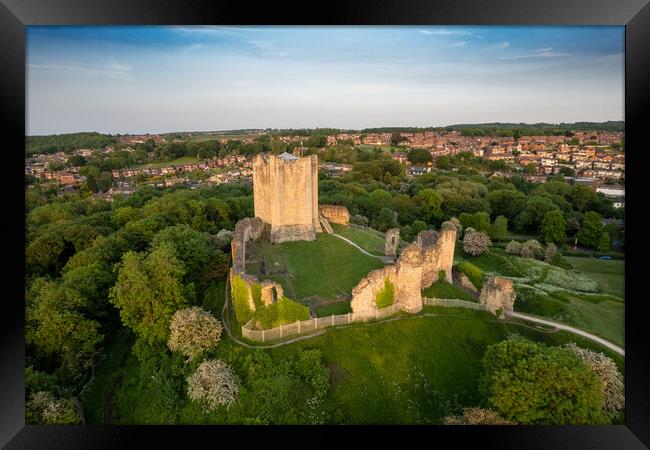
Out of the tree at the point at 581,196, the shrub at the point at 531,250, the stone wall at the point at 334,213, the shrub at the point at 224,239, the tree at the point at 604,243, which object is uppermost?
the tree at the point at 581,196

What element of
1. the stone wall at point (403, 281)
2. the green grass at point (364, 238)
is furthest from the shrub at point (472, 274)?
the green grass at point (364, 238)

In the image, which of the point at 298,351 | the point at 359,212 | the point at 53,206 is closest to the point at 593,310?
the point at 298,351

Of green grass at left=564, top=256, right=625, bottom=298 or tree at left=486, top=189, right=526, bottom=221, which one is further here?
tree at left=486, top=189, right=526, bottom=221

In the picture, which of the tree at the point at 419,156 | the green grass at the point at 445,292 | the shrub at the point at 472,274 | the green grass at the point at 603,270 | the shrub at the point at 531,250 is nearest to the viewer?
the green grass at the point at 445,292

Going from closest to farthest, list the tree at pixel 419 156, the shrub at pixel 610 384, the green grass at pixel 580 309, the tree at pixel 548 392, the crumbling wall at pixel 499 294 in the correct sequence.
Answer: the tree at pixel 548 392, the shrub at pixel 610 384, the crumbling wall at pixel 499 294, the green grass at pixel 580 309, the tree at pixel 419 156

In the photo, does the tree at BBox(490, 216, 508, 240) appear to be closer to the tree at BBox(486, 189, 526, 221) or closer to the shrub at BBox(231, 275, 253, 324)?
the tree at BBox(486, 189, 526, 221)

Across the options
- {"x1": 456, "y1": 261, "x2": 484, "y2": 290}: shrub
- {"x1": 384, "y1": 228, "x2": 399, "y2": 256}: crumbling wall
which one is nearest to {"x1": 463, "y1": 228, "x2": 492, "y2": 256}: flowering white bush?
{"x1": 456, "y1": 261, "x2": 484, "y2": 290}: shrub

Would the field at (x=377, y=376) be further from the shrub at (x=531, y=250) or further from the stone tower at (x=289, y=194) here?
the shrub at (x=531, y=250)
